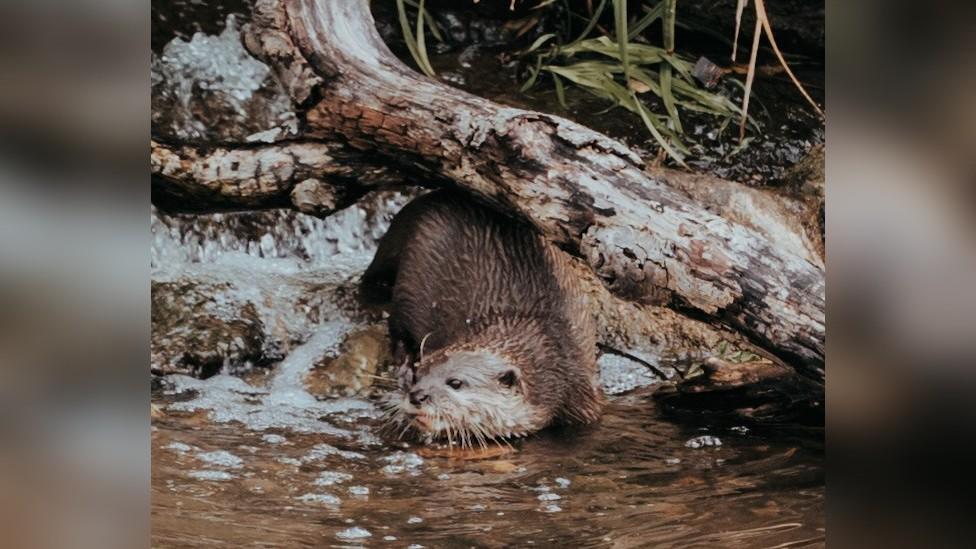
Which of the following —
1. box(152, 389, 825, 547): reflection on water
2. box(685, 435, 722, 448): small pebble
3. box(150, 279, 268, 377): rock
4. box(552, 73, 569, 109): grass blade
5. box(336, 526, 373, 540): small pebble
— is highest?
box(552, 73, 569, 109): grass blade

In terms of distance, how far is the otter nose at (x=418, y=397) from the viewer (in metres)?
1.88

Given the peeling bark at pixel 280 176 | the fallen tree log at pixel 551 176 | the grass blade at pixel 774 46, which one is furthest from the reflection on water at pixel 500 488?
the grass blade at pixel 774 46

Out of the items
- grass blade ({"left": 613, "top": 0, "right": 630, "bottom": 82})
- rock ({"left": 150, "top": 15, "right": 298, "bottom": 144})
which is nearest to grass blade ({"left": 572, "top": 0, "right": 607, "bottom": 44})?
grass blade ({"left": 613, "top": 0, "right": 630, "bottom": 82})

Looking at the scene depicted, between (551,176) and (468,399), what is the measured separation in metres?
0.43

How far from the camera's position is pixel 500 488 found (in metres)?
1.88

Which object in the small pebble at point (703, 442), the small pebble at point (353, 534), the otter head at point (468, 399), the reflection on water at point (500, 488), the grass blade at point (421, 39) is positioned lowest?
the small pebble at point (353, 534)

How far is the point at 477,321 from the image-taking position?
1.96m

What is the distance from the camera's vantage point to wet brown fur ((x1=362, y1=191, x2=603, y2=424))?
1935 millimetres

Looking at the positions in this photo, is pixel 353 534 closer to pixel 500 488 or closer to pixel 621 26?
pixel 500 488

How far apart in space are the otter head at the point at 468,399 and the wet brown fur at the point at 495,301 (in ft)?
0.06

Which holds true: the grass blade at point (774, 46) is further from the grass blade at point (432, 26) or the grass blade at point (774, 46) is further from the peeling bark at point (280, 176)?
the peeling bark at point (280, 176)
